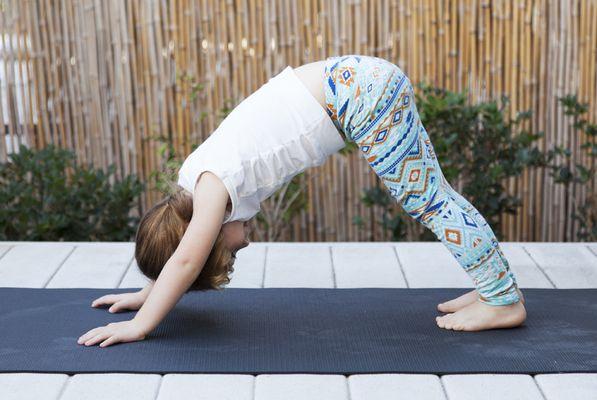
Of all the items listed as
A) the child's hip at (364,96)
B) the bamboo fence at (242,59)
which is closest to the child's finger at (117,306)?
the child's hip at (364,96)

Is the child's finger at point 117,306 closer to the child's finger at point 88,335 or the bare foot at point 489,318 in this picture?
the child's finger at point 88,335

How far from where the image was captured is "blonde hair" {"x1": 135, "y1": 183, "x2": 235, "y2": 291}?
206 cm

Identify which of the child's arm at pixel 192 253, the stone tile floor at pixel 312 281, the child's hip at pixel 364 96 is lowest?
the stone tile floor at pixel 312 281

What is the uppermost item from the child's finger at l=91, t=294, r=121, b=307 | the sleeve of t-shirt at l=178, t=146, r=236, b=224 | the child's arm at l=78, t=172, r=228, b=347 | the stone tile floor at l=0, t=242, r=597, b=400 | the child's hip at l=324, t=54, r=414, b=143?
the child's hip at l=324, t=54, r=414, b=143

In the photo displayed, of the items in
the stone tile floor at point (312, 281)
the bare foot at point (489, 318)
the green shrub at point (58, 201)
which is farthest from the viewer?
the green shrub at point (58, 201)

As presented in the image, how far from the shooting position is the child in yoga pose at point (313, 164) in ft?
6.65

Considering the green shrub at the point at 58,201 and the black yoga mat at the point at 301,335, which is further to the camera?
the green shrub at the point at 58,201

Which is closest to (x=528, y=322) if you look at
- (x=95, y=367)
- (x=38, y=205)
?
(x=95, y=367)

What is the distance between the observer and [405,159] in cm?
207

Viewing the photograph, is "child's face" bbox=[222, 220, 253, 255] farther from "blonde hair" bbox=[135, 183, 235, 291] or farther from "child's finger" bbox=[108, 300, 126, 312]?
"child's finger" bbox=[108, 300, 126, 312]

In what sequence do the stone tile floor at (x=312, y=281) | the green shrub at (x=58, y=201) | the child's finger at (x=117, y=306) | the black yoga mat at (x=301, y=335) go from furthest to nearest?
the green shrub at (x=58, y=201) → the child's finger at (x=117, y=306) → the black yoga mat at (x=301, y=335) → the stone tile floor at (x=312, y=281)

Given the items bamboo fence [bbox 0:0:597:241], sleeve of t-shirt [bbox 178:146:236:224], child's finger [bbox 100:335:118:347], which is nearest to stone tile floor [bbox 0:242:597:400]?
child's finger [bbox 100:335:118:347]

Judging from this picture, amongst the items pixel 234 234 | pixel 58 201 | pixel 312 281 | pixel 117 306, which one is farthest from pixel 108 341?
pixel 58 201

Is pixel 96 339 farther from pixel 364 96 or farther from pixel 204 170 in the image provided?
pixel 364 96
